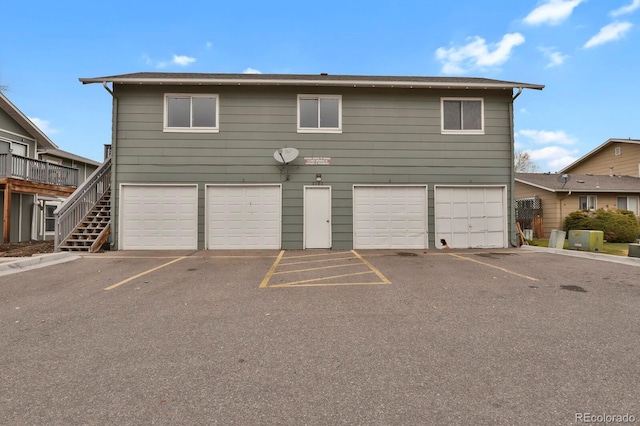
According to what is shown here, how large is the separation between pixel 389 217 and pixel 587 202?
14.2 meters

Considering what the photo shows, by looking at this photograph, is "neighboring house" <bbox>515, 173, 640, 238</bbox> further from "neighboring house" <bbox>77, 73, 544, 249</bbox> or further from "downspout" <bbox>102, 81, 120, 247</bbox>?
"downspout" <bbox>102, 81, 120, 247</bbox>

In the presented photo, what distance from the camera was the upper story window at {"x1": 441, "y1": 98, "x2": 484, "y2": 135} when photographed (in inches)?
439

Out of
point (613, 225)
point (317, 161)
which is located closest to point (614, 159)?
point (613, 225)

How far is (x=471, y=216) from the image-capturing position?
1111 cm

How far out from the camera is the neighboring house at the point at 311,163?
10594mm

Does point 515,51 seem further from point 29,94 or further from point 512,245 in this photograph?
point 29,94

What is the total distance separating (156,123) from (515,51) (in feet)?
60.0

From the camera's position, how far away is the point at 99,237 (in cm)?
983

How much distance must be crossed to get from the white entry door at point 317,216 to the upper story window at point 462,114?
5.08 metres

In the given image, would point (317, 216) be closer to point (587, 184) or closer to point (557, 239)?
point (557, 239)

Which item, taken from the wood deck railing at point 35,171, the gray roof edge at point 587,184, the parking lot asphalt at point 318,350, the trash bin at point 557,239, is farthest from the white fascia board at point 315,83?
the gray roof edge at point 587,184

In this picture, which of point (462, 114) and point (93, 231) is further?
point (462, 114)
